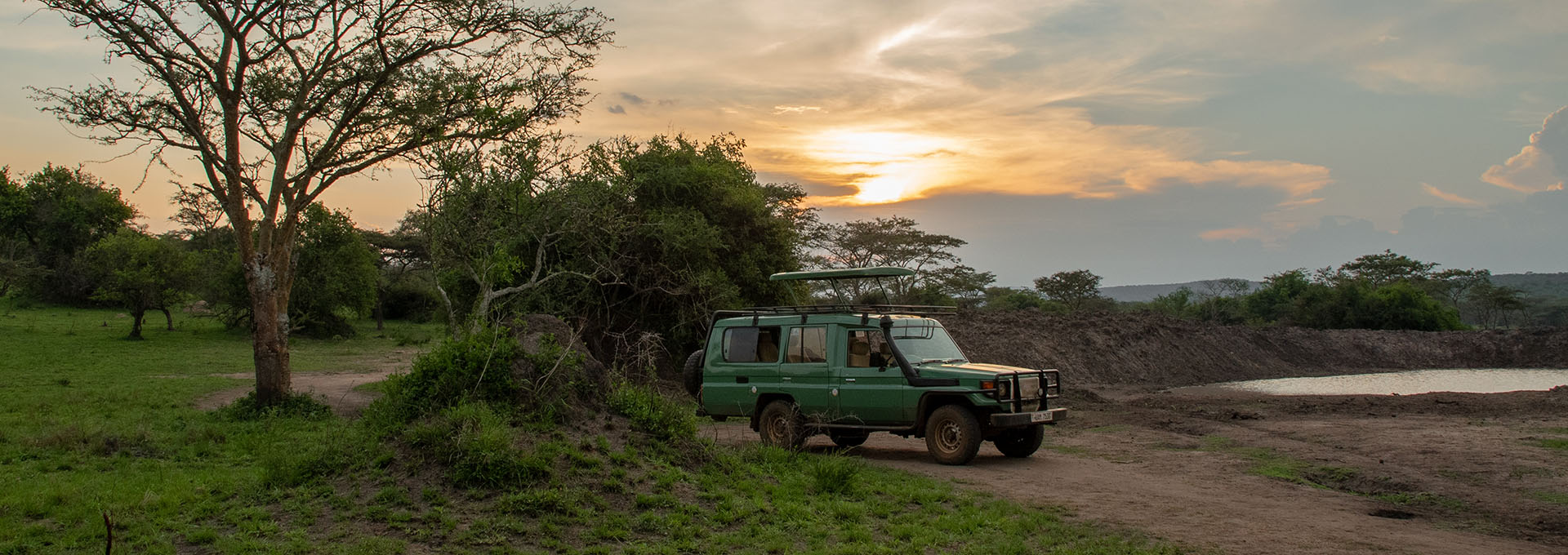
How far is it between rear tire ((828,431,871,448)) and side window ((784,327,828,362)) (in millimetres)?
1056

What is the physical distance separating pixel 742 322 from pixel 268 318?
357 inches

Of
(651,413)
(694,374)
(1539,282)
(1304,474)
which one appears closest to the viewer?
(651,413)

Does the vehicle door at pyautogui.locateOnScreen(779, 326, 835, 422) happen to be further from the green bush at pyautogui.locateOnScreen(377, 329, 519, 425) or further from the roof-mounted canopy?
the green bush at pyautogui.locateOnScreen(377, 329, 519, 425)

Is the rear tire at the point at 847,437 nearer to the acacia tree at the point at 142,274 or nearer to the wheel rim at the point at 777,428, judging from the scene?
the wheel rim at the point at 777,428

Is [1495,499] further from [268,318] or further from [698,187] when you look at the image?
[268,318]

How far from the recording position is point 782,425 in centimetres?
1262

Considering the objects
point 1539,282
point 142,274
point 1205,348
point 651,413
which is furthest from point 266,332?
point 1539,282

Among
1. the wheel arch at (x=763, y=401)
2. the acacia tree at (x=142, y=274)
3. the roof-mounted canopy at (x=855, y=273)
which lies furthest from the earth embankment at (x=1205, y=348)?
the acacia tree at (x=142, y=274)

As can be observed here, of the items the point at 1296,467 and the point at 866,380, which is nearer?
the point at 1296,467

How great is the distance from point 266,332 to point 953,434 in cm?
1230

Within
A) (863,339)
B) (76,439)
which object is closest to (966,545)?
(863,339)

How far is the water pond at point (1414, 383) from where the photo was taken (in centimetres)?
2688

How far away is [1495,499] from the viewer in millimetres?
9219

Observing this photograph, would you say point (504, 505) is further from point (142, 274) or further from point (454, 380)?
point (142, 274)
